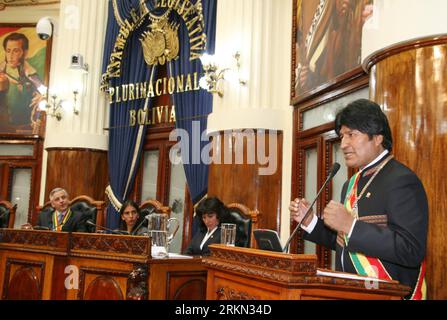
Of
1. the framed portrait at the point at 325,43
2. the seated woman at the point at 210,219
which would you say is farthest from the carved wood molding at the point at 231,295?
the framed portrait at the point at 325,43

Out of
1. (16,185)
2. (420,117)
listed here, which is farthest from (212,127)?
(16,185)

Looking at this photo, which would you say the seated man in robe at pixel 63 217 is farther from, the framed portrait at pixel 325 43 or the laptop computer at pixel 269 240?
the laptop computer at pixel 269 240

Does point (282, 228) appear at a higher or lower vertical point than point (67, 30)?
lower

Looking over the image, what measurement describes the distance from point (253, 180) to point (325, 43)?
157 cm

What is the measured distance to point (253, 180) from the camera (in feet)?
18.0

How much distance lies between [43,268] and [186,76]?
3668 mm

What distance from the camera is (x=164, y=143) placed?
7512 mm

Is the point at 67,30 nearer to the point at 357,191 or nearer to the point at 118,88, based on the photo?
the point at 118,88

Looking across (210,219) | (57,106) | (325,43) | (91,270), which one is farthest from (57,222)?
(325,43)

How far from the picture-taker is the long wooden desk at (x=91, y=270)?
3270 millimetres

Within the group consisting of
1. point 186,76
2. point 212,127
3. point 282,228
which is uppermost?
point 186,76

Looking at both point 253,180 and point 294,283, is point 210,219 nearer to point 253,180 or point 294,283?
point 253,180

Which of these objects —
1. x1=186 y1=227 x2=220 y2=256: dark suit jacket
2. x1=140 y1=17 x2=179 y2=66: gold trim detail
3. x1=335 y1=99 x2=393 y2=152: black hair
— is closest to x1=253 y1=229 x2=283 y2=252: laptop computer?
x1=335 y1=99 x2=393 y2=152: black hair

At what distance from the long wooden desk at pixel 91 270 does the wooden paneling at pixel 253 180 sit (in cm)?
205
